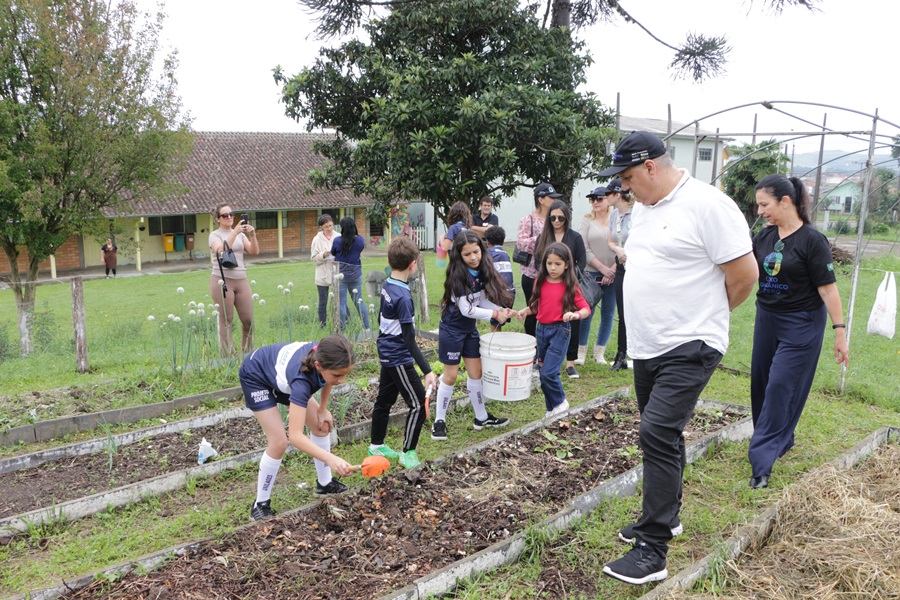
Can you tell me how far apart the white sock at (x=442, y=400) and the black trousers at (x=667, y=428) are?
2423 millimetres

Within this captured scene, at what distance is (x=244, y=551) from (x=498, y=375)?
2.52 meters

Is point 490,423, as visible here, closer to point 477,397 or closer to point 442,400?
point 477,397

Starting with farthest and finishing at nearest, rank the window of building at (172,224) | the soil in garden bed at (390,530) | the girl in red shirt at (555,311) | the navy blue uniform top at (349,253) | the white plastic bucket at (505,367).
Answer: the window of building at (172,224) < the navy blue uniform top at (349,253) < the girl in red shirt at (555,311) < the white plastic bucket at (505,367) < the soil in garden bed at (390,530)

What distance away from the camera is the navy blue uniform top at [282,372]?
148 inches

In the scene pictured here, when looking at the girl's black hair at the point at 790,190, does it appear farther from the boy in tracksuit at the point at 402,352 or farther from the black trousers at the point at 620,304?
the black trousers at the point at 620,304

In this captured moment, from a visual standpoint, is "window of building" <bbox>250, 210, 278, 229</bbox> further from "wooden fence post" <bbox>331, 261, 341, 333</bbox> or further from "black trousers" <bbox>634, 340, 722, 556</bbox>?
"black trousers" <bbox>634, 340, 722, 556</bbox>

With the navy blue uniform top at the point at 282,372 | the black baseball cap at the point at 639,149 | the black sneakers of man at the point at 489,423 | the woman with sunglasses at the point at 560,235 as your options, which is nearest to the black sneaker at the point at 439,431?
the black sneakers of man at the point at 489,423

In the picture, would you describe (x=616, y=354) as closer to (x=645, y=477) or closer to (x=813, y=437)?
(x=813, y=437)

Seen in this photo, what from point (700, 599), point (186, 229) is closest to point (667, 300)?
point (700, 599)

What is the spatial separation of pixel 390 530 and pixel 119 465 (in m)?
2.44

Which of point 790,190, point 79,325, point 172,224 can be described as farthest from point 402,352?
point 172,224

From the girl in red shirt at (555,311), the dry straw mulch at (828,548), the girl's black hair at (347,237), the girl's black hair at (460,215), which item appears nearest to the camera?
the dry straw mulch at (828,548)

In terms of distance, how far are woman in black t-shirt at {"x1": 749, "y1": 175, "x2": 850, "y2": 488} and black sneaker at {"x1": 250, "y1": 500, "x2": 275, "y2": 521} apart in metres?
3.13

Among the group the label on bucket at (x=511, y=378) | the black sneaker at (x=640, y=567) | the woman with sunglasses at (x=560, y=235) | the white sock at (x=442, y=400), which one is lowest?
the black sneaker at (x=640, y=567)
